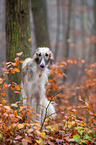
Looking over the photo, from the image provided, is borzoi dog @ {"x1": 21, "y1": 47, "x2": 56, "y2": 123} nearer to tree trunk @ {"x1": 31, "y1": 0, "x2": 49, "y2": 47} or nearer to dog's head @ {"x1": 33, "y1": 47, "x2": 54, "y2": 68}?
dog's head @ {"x1": 33, "y1": 47, "x2": 54, "y2": 68}

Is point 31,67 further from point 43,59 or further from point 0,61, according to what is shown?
point 0,61

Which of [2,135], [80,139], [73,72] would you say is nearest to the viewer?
[2,135]

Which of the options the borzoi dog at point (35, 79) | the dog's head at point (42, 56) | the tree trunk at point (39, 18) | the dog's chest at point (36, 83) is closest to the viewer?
the dog's head at point (42, 56)

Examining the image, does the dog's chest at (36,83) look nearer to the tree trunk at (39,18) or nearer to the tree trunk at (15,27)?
the tree trunk at (15,27)

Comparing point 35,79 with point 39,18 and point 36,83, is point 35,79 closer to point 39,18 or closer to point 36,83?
point 36,83

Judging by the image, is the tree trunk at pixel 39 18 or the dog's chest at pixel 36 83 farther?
the tree trunk at pixel 39 18

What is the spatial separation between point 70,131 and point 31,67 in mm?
1746

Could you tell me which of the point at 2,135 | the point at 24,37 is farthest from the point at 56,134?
the point at 24,37

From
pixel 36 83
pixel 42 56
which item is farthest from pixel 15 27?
pixel 36 83

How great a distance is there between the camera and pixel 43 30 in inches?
339

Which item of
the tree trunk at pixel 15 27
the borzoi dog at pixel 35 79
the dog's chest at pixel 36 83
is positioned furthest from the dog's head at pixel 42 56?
the tree trunk at pixel 15 27

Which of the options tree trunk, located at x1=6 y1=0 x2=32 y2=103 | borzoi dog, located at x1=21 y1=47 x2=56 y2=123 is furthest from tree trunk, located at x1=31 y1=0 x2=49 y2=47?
borzoi dog, located at x1=21 y1=47 x2=56 y2=123

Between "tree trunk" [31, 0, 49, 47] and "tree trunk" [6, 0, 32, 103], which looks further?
"tree trunk" [31, 0, 49, 47]

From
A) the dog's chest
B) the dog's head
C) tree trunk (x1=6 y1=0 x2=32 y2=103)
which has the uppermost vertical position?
tree trunk (x1=6 y1=0 x2=32 y2=103)
